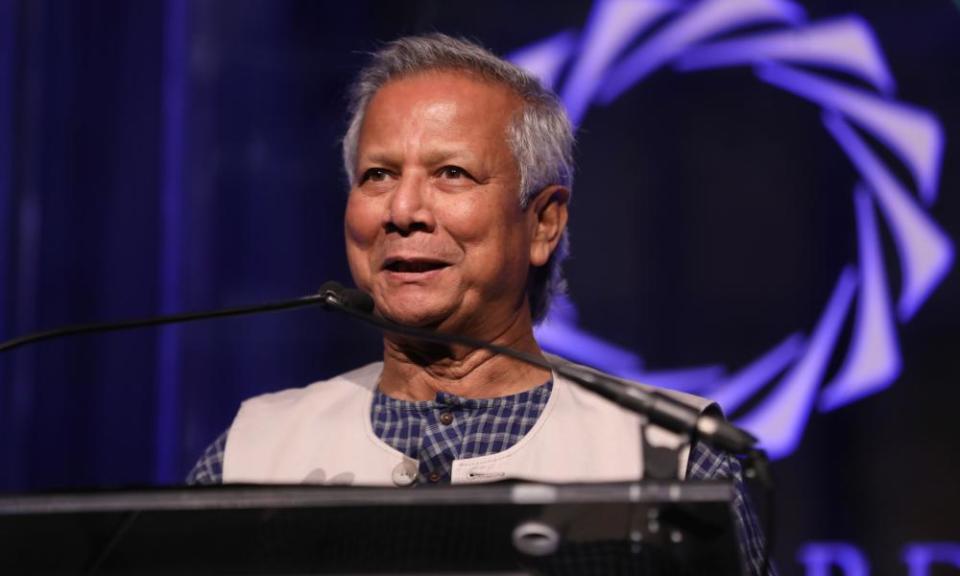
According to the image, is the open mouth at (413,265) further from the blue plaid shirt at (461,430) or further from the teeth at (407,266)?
the blue plaid shirt at (461,430)

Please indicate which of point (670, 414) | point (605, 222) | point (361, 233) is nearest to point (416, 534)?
point (670, 414)

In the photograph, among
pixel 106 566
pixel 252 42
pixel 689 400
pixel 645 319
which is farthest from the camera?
pixel 252 42

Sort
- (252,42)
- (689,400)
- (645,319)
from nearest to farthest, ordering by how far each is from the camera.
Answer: (689,400) → (645,319) → (252,42)

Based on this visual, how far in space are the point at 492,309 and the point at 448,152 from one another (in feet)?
0.84

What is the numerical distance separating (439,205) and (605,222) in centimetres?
93

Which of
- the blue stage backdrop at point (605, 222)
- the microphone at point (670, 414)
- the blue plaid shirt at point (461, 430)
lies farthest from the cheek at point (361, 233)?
the blue stage backdrop at point (605, 222)

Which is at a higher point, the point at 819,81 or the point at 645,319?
the point at 819,81

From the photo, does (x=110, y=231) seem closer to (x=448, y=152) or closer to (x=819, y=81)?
(x=448, y=152)

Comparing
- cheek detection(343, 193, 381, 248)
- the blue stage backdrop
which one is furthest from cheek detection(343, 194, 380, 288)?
the blue stage backdrop

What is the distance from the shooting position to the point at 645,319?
2500mm

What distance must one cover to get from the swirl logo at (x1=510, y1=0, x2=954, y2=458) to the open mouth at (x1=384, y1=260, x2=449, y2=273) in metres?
0.86

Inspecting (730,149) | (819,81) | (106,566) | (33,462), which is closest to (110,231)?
(33,462)

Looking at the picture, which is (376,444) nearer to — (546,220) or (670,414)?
(546,220)

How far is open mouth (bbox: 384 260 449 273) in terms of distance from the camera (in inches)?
66.6
